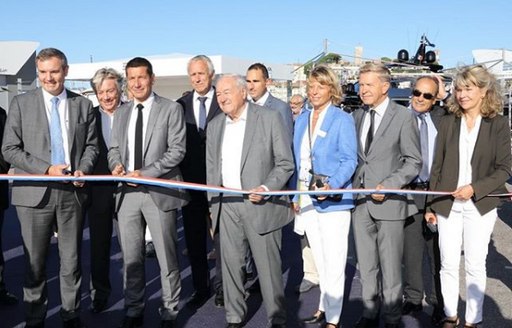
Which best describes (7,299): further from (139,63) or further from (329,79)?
(329,79)

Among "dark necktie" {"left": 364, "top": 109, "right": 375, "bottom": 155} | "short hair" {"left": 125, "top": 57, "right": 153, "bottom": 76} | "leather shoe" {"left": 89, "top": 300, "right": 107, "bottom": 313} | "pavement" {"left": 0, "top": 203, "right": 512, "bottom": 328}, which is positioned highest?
"short hair" {"left": 125, "top": 57, "right": 153, "bottom": 76}

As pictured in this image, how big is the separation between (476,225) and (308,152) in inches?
50.3

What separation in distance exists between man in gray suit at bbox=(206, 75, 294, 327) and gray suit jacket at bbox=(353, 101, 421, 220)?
589 millimetres

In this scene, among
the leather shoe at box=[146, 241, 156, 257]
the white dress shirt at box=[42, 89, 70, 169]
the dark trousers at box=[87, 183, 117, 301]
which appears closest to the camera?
the white dress shirt at box=[42, 89, 70, 169]

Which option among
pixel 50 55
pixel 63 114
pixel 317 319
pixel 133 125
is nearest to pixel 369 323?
pixel 317 319

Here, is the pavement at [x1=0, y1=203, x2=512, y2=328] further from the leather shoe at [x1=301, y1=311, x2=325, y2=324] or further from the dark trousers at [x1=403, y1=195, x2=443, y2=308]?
the dark trousers at [x1=403, y1=195, x2=443, y2=308]

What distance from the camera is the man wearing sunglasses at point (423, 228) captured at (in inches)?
152

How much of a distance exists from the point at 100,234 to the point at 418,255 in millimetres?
2683

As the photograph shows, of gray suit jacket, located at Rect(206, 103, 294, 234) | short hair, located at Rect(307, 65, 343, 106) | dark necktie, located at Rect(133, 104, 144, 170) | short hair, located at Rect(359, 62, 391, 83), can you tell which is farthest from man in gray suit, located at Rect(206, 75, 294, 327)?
short hair, located at Rect(359, 62, 391, 83)

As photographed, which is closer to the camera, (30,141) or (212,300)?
(30,141)

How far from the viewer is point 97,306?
4.22 meters

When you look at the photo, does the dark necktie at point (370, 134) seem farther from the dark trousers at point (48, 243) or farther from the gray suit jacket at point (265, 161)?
the dark trousers at point (48, 243)

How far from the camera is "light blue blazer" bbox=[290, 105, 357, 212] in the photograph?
3.46 m

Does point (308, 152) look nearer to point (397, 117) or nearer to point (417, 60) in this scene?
point (397, 117)
